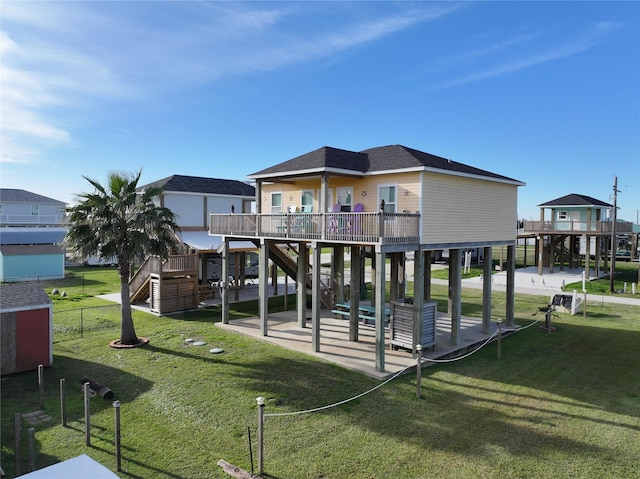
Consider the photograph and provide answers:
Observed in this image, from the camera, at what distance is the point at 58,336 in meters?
16.9

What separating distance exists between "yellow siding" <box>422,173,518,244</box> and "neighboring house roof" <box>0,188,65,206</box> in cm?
4298

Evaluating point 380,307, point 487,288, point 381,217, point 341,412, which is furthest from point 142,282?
point 487,288

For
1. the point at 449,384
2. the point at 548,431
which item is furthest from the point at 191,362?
the point at 548,431

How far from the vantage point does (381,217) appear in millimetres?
13031

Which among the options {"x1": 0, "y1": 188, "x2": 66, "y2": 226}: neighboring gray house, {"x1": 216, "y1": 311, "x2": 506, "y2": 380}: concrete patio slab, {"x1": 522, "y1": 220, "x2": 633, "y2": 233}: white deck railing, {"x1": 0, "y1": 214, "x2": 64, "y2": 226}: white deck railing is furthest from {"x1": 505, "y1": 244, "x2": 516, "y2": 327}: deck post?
{"x1": 0, "y1": 188, "x2": 66, "y2": 226}: neighboring gray house

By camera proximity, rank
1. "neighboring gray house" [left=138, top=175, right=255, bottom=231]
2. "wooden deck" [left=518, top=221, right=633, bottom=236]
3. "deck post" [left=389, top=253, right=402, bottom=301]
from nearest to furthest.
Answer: "deck post" [left=389, top=253, right=402, bottom=301] → "neighboring gray house" [left=138, top=175, right=255, bottom=231] → "wooden deck" [left=518, top=221, right=633, bottom=236]

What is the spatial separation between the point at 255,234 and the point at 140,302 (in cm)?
999

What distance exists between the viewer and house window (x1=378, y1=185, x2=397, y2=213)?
50.8 feet

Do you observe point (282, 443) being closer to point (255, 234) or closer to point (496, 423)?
point (496, 423)

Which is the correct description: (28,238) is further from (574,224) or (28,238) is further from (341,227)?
(574,224)

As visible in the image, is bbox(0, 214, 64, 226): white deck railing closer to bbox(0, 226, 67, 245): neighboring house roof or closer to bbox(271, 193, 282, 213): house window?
bbox(0, 226, 67, 245): neighboring house roof

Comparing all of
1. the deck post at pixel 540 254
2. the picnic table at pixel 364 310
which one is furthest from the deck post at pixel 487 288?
the deck post at pixel 540 254

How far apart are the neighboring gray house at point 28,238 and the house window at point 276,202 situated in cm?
1328

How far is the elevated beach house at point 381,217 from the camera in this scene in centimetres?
1406
